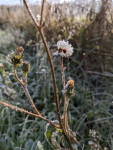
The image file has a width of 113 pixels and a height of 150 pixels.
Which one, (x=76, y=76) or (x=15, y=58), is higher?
(x=76, y=76)

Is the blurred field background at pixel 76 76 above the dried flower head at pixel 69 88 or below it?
above

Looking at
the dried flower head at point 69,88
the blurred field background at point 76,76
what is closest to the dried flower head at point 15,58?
the dried flower head at point 69,88

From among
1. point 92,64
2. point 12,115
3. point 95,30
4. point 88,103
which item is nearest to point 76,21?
point 95,30

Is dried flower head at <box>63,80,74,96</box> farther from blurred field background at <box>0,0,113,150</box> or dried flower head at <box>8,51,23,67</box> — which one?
blurred field background at <box>0,0,113,150</box>

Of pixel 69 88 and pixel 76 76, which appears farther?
pixel 76 76

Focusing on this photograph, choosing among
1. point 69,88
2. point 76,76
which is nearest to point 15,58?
point 69,88

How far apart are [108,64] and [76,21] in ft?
2.65

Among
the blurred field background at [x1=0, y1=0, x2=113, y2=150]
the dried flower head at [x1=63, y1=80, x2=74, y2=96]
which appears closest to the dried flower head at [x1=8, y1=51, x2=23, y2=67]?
the dried flower head at [x1=63, y1=80, x2=74, y2=96]

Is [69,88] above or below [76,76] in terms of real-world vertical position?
below

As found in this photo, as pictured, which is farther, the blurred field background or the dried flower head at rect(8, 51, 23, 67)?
the blurred field background

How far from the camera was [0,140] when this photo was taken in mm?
1092

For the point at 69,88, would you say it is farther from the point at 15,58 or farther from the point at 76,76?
the point at 76,76

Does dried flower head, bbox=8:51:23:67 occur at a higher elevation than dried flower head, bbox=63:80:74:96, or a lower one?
higher

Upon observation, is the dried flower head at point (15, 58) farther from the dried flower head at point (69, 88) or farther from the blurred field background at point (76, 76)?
the blurred field background at point (76, 76)
